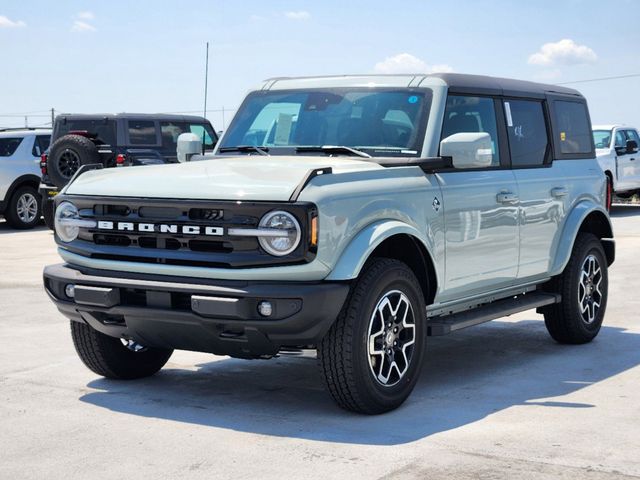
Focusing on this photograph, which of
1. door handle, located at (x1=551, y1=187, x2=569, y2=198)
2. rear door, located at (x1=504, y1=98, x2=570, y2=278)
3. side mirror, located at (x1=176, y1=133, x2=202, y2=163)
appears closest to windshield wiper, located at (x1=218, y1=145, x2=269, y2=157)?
side mirror, located at (x1=176, y1=133, x2=202, y2=163)

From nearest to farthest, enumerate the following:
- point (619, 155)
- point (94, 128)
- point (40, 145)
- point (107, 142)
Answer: point (107, 142), point (94, 128), point (40, 145), point (619, 155)

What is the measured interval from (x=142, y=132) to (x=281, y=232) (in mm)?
14437

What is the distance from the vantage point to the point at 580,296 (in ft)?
28.2

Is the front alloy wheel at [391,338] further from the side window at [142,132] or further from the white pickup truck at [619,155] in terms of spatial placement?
Answer: the white pickup truck at [619,155]

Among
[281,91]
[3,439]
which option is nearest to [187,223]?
[3,439]

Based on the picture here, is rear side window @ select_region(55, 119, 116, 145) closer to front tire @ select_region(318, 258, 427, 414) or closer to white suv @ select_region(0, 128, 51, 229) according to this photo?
white suv @ select_region(0, 128, 51, 229)

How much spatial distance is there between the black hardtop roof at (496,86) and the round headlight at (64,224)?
2397mm

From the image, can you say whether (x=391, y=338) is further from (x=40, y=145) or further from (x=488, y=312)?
(x=40, y=145)

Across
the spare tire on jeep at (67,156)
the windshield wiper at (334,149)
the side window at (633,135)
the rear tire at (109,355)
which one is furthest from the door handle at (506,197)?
the side window at (633,135)

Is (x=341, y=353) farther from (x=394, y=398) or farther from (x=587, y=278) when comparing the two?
(x=587, y=278)

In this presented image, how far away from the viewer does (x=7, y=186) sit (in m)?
20.8

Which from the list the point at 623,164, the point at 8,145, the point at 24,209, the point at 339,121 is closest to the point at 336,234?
the point at 339,121

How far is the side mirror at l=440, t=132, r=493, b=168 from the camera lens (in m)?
6.81

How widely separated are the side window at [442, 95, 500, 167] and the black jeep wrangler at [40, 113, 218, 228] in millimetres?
11045
